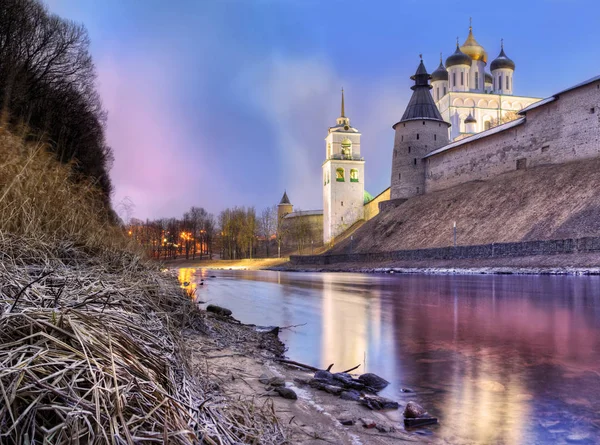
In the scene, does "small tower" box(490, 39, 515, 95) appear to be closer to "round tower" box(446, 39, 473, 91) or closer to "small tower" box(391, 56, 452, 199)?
"round tower" box(446, 39, 473, 91)

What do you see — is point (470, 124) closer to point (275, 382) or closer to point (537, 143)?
point (537, 143)

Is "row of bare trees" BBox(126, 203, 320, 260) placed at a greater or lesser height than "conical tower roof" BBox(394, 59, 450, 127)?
lesser

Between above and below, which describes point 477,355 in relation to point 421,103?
below

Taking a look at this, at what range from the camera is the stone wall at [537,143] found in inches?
1585

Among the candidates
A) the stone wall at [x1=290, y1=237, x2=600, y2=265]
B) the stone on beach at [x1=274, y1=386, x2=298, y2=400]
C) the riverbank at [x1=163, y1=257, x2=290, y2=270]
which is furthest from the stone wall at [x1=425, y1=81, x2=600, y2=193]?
the stone on beach at [x1=274, y1=386, x2=298, y2=400]

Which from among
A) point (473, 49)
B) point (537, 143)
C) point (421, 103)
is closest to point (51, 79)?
point (537, 143)

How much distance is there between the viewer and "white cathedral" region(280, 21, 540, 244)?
261 feet

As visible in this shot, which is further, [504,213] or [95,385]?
[504,213]

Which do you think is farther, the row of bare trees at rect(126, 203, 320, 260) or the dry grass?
the row of bare trees at rect(126, 203, 320, 260)

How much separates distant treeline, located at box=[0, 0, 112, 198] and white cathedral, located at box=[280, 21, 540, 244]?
51.9m

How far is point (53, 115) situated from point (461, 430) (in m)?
26.5

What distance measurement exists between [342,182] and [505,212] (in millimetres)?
43494

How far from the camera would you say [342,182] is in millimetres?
81125

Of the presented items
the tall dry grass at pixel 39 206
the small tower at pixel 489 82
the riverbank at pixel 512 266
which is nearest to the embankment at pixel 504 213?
the riverbank at pixel 512 266
